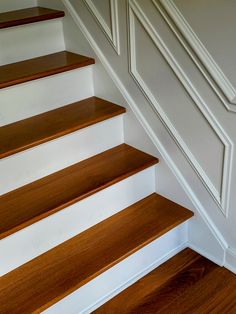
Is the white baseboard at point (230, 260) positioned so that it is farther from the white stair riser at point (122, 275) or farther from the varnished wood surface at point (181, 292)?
the white stair riser at point (122, 275)

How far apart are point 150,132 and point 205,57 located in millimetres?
541

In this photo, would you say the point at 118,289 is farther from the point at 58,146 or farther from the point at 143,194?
the point at 58,146

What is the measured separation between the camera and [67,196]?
1.87 metres

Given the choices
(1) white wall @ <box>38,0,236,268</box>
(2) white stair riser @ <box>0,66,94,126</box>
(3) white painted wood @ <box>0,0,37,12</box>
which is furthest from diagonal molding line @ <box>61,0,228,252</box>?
(3) white painted wood @ <box>0,0,37,12</box>

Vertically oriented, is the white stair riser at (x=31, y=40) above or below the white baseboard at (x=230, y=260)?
above

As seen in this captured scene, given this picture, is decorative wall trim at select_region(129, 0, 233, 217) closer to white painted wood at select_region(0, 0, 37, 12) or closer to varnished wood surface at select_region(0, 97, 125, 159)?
varnished wood surface at select_region(0, 97, 125, 159)

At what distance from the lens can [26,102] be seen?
2064 millimetres

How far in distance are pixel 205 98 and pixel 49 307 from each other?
109 centimetres

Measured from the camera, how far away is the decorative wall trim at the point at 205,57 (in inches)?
65.6

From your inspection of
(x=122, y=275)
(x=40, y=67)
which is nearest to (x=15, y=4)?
(x=40, y=67)

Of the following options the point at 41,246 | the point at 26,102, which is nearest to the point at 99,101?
the point at 26,102

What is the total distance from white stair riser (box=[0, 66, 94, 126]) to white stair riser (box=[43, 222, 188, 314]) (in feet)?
2.86

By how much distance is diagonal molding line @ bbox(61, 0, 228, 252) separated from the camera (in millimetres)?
2051

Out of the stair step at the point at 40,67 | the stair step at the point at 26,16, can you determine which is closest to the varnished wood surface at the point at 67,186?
the stair step at the point at 40,67
